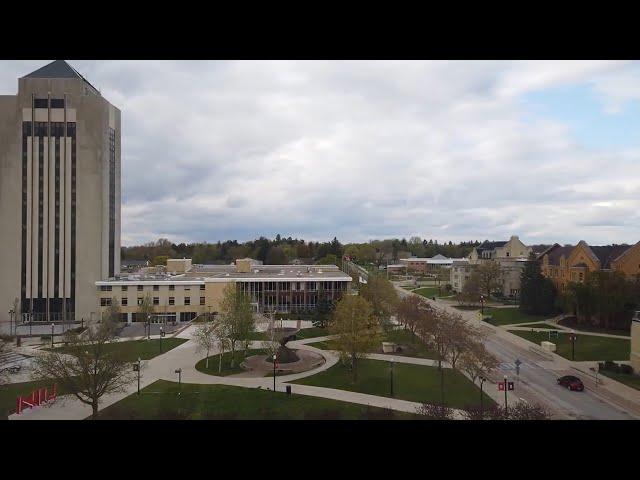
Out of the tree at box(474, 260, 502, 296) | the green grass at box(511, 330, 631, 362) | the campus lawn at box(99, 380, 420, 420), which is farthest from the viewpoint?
the tree at box(474, 260, 502, 296)

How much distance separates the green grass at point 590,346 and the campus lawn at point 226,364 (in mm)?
12292

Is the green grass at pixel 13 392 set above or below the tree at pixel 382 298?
below

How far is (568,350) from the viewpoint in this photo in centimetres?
1734

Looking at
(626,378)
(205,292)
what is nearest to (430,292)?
(205,292)

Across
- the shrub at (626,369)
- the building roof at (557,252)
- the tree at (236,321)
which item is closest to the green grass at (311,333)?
the tree at (236,321)

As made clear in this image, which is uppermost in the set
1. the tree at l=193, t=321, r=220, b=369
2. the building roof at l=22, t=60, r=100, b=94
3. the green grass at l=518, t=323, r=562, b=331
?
the building roof at l=22, t=60, r=100, b=94

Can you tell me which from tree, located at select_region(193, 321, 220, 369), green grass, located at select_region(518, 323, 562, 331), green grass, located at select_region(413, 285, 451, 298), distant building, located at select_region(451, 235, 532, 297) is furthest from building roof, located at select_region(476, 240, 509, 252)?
tree, located at select_region(193, 321, 220, 369)

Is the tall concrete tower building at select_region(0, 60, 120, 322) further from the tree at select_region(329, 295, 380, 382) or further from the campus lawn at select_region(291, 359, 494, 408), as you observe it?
the tree at select_region(329, 295, 380, 382)

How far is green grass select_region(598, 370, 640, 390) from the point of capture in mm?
13180

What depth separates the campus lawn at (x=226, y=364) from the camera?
14.9m

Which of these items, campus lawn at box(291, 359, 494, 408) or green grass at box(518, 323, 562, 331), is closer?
campus lawn at box(291, 359, 494, 408)

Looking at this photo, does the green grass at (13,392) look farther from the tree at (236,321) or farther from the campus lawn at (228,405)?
the tree at (236,321)

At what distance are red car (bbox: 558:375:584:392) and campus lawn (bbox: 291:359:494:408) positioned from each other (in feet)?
9.35

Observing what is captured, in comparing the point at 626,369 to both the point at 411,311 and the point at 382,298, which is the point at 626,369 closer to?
the point at 411,311
